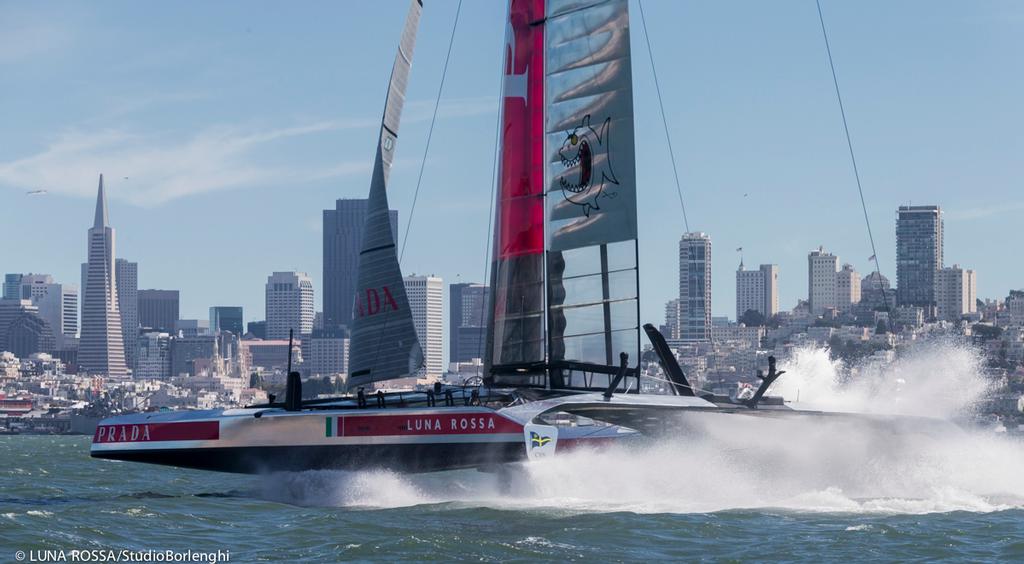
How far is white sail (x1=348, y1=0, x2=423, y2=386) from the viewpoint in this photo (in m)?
25.4

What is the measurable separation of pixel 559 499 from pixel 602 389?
2.35m

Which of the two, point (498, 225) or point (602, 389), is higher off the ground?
point (498, 225)

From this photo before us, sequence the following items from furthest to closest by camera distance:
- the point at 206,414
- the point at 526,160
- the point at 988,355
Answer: the point at 988,355 < the point at 526,160 < the point at 206,414

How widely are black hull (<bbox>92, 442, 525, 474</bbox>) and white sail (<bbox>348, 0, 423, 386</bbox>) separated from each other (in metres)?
3.54

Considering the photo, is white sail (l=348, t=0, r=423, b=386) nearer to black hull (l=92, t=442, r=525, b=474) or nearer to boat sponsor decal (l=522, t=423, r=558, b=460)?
black hull (l=92, t=442, r=525, b=474)

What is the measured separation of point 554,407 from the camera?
20.9m

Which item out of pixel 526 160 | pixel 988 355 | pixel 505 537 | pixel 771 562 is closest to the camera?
pixel 771 562

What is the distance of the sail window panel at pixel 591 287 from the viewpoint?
23.6 metres

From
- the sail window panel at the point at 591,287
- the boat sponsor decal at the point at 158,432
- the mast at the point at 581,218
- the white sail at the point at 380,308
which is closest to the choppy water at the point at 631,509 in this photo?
the boat sponsor decal at the point at 158,432

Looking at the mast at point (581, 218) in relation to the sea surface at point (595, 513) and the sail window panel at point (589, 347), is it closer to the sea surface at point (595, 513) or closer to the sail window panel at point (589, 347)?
the sail window panel at point (589, 347)

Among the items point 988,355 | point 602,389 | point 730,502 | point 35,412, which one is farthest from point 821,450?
point 35,412

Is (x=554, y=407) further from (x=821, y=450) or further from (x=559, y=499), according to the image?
(x=821, y=450)

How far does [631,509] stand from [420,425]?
10.2 ft

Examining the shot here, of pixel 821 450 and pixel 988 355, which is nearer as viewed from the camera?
pixel 821 450
